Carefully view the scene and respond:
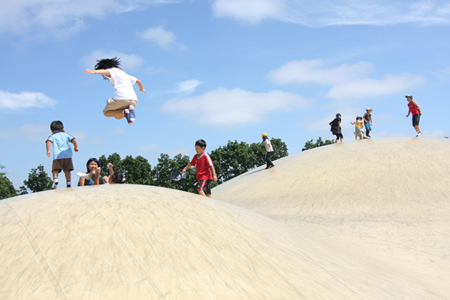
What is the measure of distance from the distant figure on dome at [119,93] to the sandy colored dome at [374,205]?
4.90 metres

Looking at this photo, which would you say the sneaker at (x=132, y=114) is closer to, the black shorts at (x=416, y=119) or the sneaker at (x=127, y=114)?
the sneaker at (x=127, y=114)

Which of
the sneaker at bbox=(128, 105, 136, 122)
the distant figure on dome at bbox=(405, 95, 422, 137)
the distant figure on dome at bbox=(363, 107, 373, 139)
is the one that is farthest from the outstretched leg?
the distant figure on dome at bbox=(363, 107, 373, 139)

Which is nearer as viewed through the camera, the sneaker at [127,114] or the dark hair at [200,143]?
the sneaker at [127,114]

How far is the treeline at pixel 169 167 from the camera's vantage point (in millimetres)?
49031

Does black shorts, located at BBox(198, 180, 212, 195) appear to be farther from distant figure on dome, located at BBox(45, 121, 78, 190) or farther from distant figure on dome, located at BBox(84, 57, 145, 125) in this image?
distant figure on dome, located at BBox(45, 121, 78, 190)

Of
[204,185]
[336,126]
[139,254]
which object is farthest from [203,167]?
[336,126]

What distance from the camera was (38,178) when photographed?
49125 millimetres

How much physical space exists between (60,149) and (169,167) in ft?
148

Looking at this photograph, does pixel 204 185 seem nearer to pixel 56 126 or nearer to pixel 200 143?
pixel 200 143

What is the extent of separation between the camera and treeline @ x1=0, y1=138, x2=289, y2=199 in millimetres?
49031

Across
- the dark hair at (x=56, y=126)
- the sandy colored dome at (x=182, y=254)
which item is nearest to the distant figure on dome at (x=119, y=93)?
the dark hair at (x=56, y=126)

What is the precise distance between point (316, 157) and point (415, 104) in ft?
19.6

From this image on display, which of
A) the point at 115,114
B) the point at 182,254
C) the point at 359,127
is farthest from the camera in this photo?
the point at 359,127

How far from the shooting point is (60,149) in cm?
876
